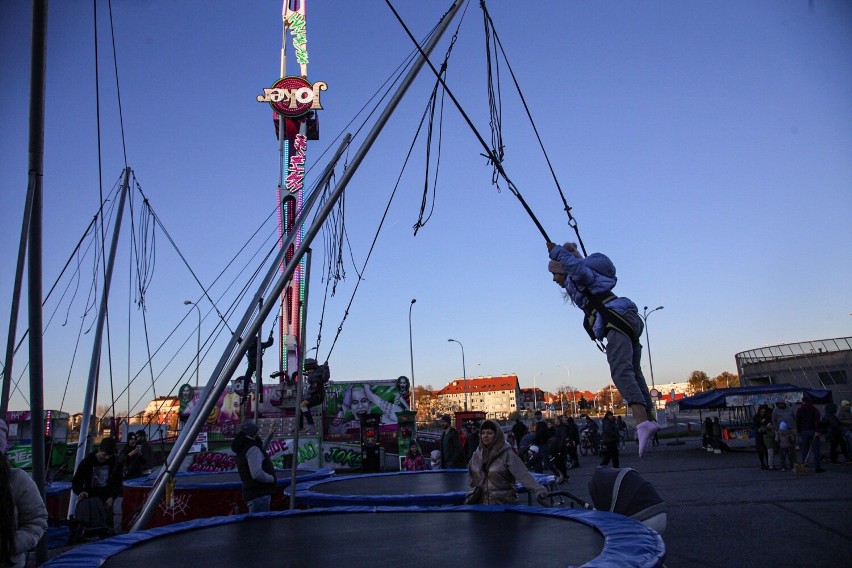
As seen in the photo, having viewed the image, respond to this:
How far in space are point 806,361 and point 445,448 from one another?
22.0 meters

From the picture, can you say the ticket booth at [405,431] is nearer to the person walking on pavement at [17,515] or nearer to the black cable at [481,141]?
the black cable at [481,141]

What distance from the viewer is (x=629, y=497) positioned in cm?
425

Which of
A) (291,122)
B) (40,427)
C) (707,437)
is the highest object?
(291,122)

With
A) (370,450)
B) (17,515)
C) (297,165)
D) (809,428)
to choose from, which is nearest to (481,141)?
(17,515)

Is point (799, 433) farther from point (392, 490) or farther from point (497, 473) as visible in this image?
point (497, 473)

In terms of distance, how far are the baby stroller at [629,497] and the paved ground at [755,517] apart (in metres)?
0.71

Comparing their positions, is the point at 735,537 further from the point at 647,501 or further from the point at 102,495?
the point at 102,495

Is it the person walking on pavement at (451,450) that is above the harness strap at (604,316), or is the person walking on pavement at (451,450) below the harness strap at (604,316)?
below

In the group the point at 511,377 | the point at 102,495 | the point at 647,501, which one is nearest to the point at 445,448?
the point at 102,495

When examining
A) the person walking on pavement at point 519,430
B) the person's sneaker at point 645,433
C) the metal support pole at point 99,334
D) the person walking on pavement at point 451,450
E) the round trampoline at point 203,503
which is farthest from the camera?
the person walking on pavement at point 519,430

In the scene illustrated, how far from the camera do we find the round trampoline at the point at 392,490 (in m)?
5.38

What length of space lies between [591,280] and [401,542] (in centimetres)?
190

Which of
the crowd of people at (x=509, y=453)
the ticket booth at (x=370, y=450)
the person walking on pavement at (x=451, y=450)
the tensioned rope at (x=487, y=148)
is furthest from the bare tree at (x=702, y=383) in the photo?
the tensioned rope at (x=487, y=148)

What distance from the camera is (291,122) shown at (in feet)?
92.7
